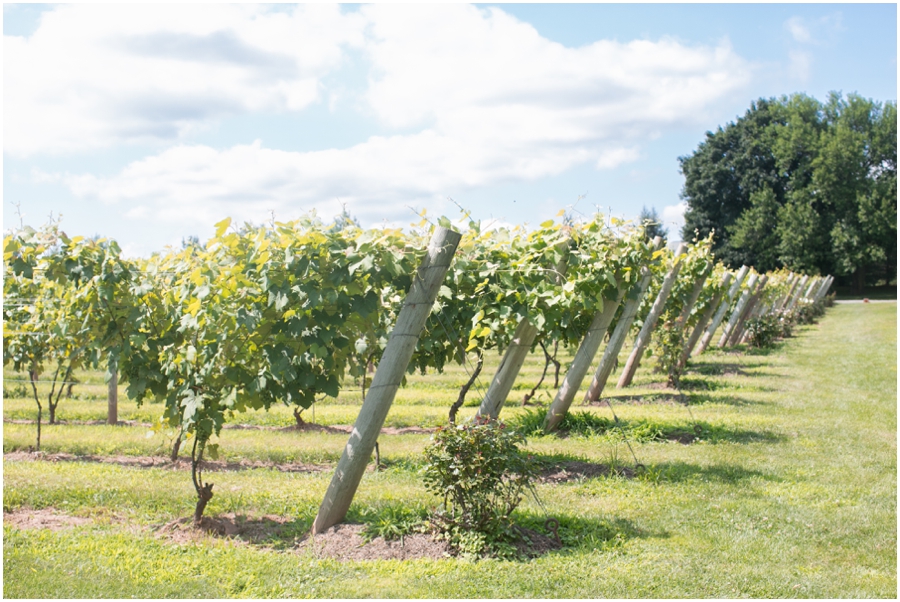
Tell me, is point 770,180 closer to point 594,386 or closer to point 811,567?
point 594,386

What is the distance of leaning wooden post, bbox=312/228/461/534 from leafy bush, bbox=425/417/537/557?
40 cm

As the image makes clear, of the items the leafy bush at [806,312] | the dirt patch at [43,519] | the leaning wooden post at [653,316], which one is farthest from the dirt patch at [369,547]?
the leafy bush at [806,312]

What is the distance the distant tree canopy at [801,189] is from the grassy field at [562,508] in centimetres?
3751

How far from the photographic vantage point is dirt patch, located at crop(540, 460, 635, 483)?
612 cm

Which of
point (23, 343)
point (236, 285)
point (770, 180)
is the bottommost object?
point (23, 343)

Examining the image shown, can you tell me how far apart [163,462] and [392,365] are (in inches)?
151

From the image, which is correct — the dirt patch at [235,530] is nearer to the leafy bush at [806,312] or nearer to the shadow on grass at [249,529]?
the shadow on grass at [249,529]

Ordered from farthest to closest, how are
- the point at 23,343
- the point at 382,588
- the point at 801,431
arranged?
the point at 23,343, the point at 801,431, the point at 382,588

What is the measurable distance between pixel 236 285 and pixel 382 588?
6.59 feet

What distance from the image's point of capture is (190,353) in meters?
4.71

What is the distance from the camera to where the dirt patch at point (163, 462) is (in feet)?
22.9

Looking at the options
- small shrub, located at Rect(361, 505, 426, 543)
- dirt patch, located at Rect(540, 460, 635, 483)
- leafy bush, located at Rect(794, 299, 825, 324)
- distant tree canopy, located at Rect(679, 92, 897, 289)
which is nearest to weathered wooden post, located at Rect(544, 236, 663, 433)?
dirt patch, located at Rect(540, 460, 635, 483)

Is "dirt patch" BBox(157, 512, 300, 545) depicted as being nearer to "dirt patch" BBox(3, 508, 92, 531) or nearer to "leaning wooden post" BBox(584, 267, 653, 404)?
"dirt patch" BBox(3, 508, 92, 531)

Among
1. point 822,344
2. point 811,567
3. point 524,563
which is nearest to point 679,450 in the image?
point 811,567
